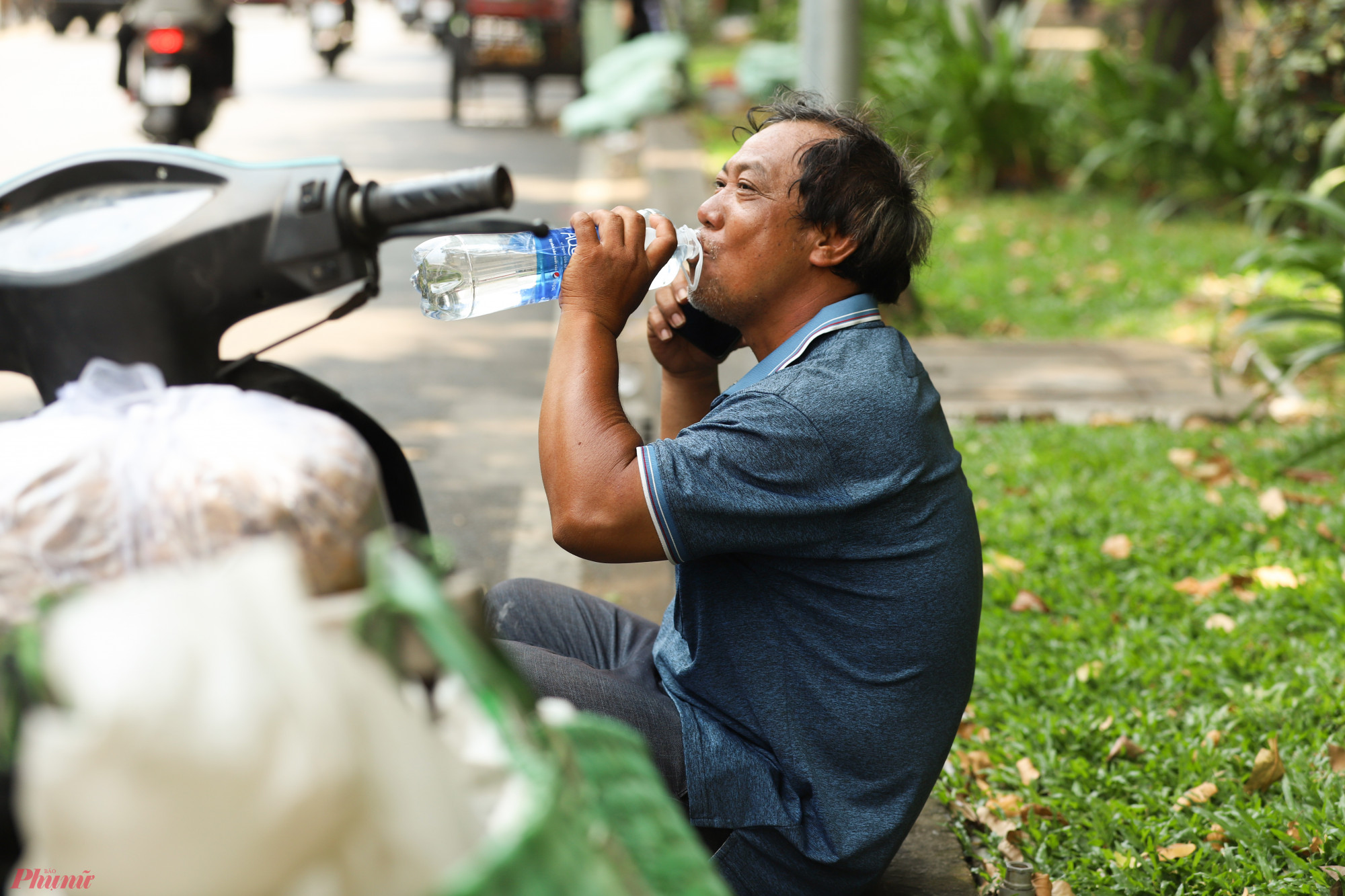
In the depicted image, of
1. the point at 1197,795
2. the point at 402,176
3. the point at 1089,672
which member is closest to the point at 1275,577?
the point at 1089,672

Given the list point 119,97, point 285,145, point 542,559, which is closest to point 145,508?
point 542,559

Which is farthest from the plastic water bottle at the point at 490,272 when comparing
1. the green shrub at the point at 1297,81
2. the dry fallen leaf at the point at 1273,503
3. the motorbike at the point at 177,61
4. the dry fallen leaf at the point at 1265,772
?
the green shrub at the point at 1297,81

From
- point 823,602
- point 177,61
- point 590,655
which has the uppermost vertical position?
point 177,61

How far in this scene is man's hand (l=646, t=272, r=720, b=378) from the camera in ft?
7.06

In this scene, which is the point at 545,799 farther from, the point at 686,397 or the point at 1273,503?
the point at 1273,503

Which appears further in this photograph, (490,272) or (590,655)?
(490,272)

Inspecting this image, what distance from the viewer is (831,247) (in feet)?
6.36

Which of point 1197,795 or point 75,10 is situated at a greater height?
point 75,10

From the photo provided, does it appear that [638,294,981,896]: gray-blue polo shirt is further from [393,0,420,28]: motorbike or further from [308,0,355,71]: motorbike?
[393,0,420,28]: motorbike

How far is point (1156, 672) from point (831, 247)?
1.68 metres

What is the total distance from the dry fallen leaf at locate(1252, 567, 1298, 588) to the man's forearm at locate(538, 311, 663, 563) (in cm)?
242

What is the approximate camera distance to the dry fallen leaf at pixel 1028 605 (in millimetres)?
3396

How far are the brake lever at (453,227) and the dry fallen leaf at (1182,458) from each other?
3.31 metres

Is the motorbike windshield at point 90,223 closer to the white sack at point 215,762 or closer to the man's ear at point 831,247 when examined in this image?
the man's ear at point 831,247
